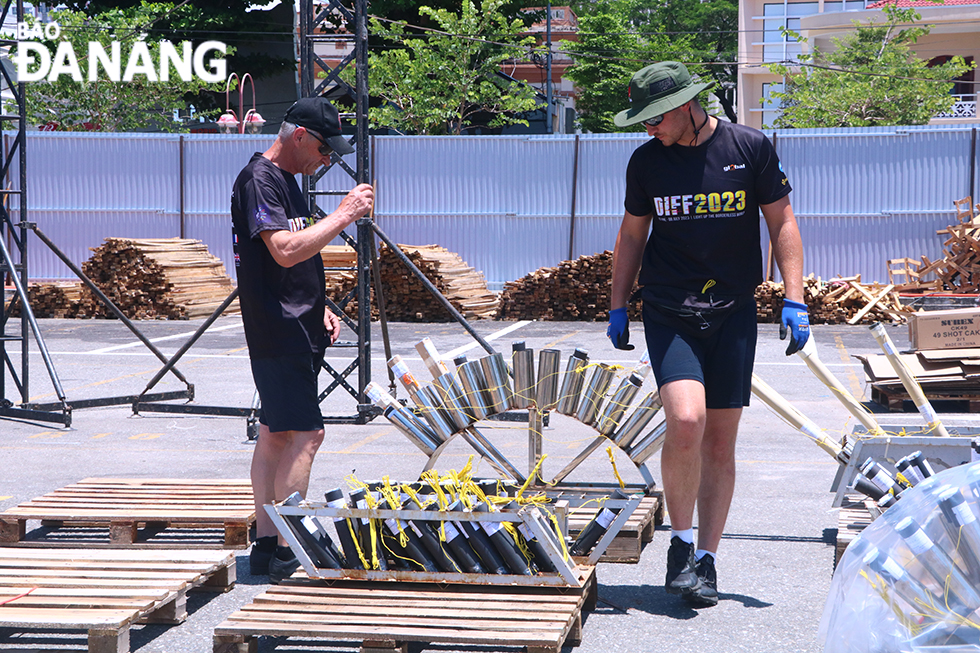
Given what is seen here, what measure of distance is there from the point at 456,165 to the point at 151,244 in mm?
6350

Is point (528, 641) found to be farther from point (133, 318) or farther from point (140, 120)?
point (140, 120)

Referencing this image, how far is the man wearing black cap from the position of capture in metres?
4.57

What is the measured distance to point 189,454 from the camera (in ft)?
26.6

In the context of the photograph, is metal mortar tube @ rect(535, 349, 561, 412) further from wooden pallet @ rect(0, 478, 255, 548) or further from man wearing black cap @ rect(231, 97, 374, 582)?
wooden pallet @ rect(0, 478, 255, 548)

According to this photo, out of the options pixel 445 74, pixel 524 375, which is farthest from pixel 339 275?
pixel 445 74

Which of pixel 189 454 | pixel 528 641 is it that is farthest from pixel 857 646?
pixel 189 454

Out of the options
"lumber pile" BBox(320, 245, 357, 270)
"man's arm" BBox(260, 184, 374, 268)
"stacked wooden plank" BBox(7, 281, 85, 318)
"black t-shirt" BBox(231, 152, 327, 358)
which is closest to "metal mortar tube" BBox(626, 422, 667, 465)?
"black t-shirt" BBox(231, 152, 327, 358)

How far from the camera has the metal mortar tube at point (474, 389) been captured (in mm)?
5000

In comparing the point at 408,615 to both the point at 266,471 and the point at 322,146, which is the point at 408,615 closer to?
the point at 266,471

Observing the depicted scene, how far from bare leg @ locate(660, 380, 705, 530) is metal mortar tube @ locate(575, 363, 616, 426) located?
26.6 inches

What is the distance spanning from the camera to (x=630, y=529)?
5.07 metres

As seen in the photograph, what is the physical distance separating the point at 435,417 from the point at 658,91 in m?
1.85

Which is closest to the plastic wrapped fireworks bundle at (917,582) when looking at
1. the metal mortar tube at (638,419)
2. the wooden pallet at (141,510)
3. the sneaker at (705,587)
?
the sneaker at (705,587)

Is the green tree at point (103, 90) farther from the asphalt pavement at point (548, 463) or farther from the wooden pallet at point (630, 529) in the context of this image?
the wooden pallet at point (630, 529)
